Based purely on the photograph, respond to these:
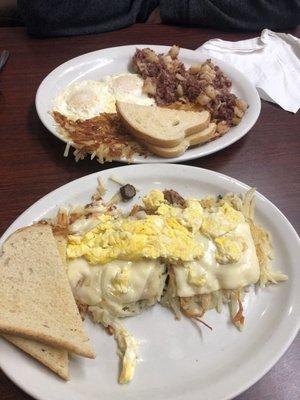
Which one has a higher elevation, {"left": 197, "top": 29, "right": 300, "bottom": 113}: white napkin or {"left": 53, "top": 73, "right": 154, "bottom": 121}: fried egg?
{"left": 197, "top": 29, "right": 300, "bottom": 113}: white napkin

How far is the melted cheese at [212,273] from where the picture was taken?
4.61ft

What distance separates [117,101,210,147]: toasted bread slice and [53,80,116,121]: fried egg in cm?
18

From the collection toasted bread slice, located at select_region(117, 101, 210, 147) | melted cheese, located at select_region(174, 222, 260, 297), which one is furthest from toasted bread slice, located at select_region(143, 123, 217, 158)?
melted cheese, located at select_region(174, 222, 260, 297)

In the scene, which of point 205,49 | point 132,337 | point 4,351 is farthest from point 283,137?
point 4,351

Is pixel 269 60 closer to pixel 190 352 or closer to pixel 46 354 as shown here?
pixel 190 352

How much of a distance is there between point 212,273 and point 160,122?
91cm

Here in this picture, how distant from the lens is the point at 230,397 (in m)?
1.19

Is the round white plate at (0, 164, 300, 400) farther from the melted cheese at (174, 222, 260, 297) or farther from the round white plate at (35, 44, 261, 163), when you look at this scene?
the round white plate at (35, 44, 261, 163)

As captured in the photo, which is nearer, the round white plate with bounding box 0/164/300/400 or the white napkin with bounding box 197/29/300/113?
the round white plate with bounding box 0/164/300/400

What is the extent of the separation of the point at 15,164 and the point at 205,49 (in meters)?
1.44

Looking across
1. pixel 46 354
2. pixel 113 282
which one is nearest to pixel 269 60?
pixel 113 282

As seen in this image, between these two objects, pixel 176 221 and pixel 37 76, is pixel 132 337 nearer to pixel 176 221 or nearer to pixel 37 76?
pixel 176 221

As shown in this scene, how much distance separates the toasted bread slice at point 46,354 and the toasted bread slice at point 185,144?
982mm

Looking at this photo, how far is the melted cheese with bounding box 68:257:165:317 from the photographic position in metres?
1.38
